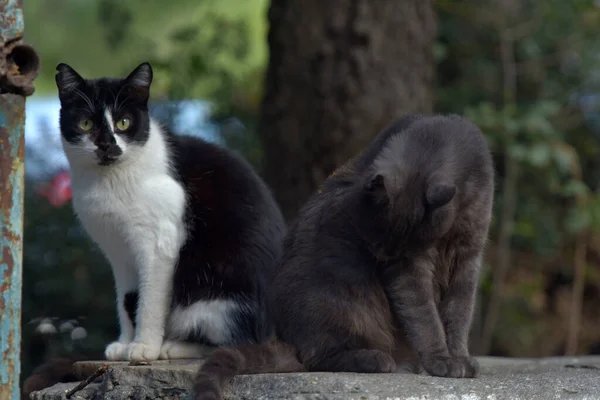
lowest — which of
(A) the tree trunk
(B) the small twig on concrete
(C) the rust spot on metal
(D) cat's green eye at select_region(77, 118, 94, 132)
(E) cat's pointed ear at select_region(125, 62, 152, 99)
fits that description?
(B) the small twig on concrete

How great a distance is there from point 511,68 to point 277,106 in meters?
2.12

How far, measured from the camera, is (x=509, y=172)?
20.2 feet

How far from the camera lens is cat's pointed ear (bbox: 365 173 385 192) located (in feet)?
8.61

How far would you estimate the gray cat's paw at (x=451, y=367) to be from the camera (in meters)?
2.61

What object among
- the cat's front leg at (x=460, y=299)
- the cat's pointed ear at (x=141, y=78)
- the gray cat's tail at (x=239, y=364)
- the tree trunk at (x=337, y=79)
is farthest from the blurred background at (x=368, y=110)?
the cat's front leg at (x=460, y=299)

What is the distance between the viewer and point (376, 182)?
2.63 meters

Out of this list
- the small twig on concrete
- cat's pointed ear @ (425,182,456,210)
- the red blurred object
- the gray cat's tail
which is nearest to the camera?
the gray cat's tail

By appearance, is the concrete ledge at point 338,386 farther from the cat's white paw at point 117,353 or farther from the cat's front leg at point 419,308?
the cat's white paw at point 117,353

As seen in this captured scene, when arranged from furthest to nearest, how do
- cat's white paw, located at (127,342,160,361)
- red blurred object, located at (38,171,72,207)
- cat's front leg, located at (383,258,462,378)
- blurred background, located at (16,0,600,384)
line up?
red blurred object, located at (38,171,72,207) < blurred background, located at (16,0,600,384) < cat's white paw, located at (127,342,160,361) < cat's front leg, located at (383,258,462,378)

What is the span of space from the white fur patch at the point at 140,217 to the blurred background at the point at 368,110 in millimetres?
1300

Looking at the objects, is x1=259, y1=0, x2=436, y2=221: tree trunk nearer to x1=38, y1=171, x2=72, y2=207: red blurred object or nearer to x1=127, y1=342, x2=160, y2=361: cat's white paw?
x1=38, y1=171, x2=72, y2=207: red blurred object

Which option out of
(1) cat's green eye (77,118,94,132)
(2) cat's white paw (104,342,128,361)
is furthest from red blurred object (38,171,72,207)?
(2) cat's white paw (104,342,128,361)

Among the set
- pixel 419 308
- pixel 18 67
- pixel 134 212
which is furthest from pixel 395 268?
pixel 18 67

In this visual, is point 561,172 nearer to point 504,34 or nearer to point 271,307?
point 504,34
